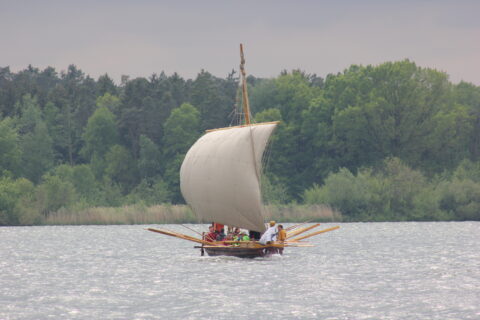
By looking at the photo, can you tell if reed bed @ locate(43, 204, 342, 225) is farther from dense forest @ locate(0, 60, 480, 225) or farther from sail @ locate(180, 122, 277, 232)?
sail @ locate(180, 122, 277, 232)

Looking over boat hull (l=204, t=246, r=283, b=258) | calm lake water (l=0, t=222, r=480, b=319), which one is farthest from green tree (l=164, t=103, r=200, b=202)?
boat hull (l=204, t=246, r=283, b=258)

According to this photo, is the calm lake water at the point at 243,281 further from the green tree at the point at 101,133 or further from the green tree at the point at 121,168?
the green tree at the point at 101,133

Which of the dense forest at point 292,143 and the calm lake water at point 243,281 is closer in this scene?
the calm lake water at point 243,281

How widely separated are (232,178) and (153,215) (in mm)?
37717

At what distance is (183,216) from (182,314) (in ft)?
180

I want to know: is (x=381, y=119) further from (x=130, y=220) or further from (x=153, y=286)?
(x=153, y=286)

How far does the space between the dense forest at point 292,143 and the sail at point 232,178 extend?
39.2 metres

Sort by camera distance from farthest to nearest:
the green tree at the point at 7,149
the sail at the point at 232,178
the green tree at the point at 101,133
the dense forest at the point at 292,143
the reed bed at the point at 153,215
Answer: the green tree at the point at 101,133, the green tree at the point at 7,149, the dense forest at the point at 292,143, the reed bed at the point at 153,215, the sail at the point at 232,178

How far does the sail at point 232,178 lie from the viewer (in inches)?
1838

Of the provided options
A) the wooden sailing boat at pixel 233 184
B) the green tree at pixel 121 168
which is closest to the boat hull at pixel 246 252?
the wooden sailing boat at pixel 233 184

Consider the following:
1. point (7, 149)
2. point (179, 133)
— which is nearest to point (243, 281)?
point (7, 149)

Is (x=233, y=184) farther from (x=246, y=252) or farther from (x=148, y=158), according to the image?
(x=148, y=158)

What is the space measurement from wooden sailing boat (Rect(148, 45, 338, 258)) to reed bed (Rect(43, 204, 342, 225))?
111 feet

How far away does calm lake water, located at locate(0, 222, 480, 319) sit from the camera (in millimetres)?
29359
